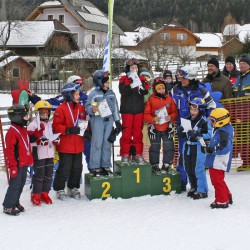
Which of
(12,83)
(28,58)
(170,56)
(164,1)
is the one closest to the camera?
(12,83)

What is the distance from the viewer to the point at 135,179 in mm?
6598

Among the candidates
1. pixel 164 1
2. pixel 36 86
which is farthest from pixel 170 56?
pixel 164 1

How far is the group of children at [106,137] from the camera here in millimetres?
5812

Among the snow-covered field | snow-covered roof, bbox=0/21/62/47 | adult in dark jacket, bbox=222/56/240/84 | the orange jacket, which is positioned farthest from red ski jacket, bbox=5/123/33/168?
snow-covered roof, bbox=0/21/62/47

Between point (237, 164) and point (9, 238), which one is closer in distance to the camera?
point (9, 238)

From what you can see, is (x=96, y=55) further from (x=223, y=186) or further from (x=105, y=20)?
(x=223, y=186)

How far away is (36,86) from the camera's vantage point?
104 ft

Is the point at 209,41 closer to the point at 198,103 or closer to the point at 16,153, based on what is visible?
the point at 198,103

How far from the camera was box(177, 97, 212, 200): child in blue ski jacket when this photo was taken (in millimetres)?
6246

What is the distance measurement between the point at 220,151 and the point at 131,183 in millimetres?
1521

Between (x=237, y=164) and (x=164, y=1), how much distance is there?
4410 inches

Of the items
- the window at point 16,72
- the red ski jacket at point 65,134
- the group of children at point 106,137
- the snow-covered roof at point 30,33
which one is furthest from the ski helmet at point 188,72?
the snow-covered roof at point 30,33

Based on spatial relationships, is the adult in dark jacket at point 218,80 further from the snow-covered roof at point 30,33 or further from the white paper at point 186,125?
the snow-covered roof at point 30,33

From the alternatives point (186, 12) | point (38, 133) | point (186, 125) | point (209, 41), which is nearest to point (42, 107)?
point (38, 133)
